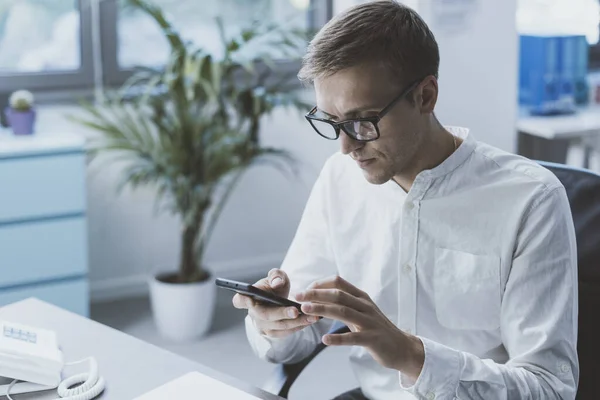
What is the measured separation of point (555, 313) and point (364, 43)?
574 millimetres

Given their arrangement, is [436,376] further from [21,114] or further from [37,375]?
[21,114]

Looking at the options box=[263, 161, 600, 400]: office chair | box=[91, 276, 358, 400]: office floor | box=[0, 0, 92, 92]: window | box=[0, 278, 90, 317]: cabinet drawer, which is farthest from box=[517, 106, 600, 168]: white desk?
box=[263, 161, 600, 400]: office chair

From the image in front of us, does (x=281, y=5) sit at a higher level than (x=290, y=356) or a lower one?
higher

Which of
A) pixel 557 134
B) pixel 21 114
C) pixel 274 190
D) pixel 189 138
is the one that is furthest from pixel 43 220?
pixel 557 134

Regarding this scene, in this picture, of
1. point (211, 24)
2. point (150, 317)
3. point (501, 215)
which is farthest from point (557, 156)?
point (501, 215)

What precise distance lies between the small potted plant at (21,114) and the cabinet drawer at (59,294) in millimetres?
618

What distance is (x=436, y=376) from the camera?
1.43 meters

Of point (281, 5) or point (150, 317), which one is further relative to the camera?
point (281, 5)

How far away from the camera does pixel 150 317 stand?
402 cm

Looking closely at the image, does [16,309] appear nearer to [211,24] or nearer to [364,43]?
[364,43]

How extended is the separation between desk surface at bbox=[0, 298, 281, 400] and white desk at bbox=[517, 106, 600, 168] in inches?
114

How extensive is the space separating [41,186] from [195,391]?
6.91 feet

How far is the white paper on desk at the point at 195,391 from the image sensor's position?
58.1 inches

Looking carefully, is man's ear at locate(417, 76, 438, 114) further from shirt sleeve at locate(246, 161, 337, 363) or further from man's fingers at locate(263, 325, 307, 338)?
man's fingers at locate(263, 325, 307, 338)
